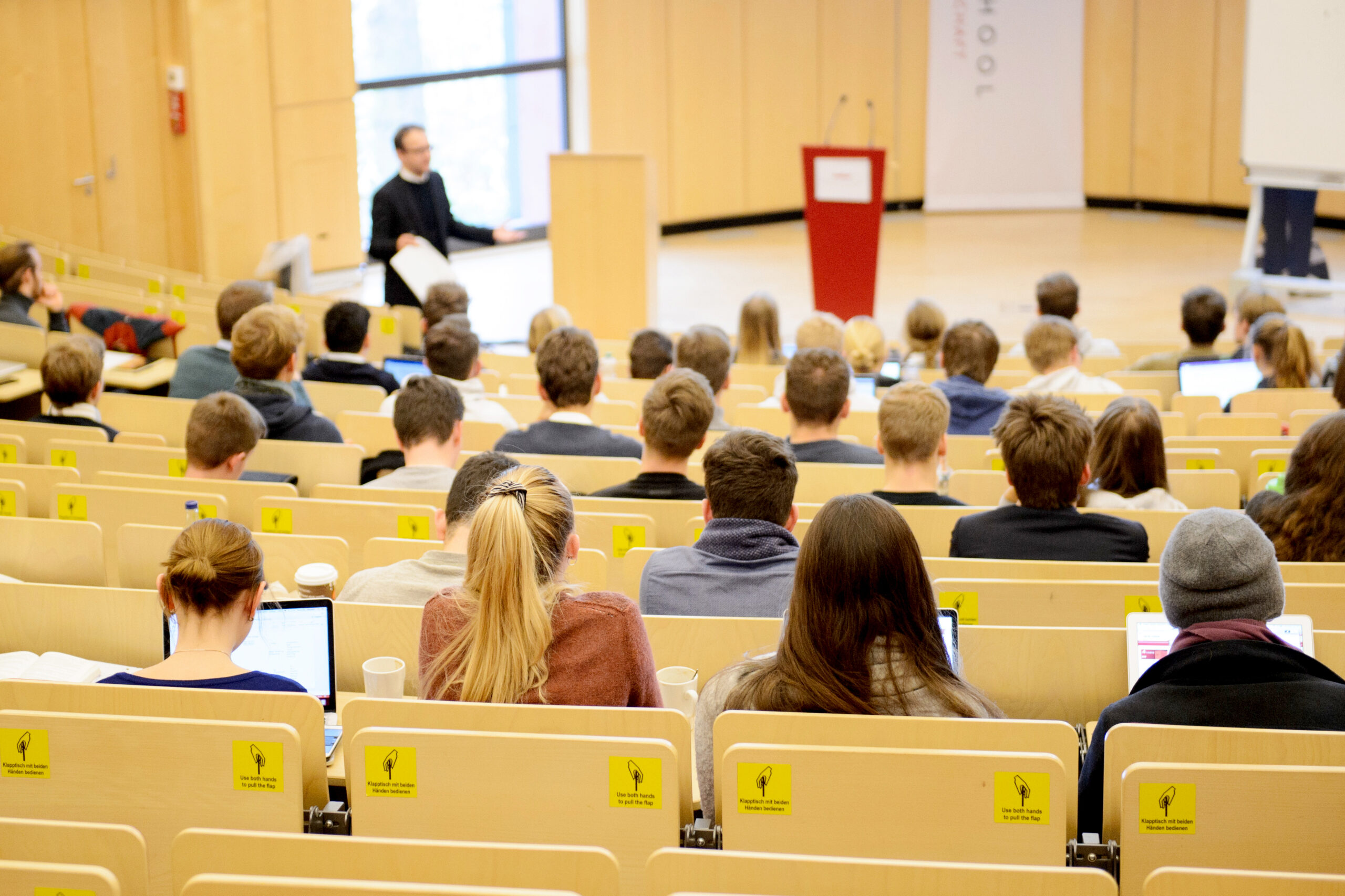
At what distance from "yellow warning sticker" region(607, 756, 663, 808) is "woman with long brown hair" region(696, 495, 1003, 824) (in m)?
0.18

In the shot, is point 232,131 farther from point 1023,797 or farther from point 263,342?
point 1023,797

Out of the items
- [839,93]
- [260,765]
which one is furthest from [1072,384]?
[839,93]

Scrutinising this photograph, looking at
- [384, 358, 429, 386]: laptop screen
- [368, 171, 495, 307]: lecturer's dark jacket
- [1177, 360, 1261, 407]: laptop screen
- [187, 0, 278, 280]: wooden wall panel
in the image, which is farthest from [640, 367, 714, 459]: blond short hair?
[187, 0, 278, 280]: wooden wall panel

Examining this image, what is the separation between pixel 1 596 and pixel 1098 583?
2627 mm

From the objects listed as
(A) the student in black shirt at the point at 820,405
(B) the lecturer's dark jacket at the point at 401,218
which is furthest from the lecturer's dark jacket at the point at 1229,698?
(B) the lecturer's dark jacket at the point at 401,218

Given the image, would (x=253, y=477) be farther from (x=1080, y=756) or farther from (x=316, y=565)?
(x=1080, y=756)

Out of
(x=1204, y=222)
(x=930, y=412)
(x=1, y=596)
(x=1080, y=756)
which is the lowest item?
(x=1080, y=756)

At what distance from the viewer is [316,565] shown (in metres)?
3.27

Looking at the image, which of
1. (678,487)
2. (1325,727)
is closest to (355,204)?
(678,487)

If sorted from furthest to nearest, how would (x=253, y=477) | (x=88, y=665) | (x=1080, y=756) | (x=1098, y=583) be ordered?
(x=253, y=477) → (x=1098, y=583) → (x=88, y=665) → (x=1080, y=756)

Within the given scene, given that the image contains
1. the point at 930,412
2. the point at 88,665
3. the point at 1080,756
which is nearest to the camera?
the point at 1080,756

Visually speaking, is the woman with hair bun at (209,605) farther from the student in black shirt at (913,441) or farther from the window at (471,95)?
the window at (471,95)

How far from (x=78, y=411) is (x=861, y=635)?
3600 millimetres

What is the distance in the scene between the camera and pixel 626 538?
3.75 meters
